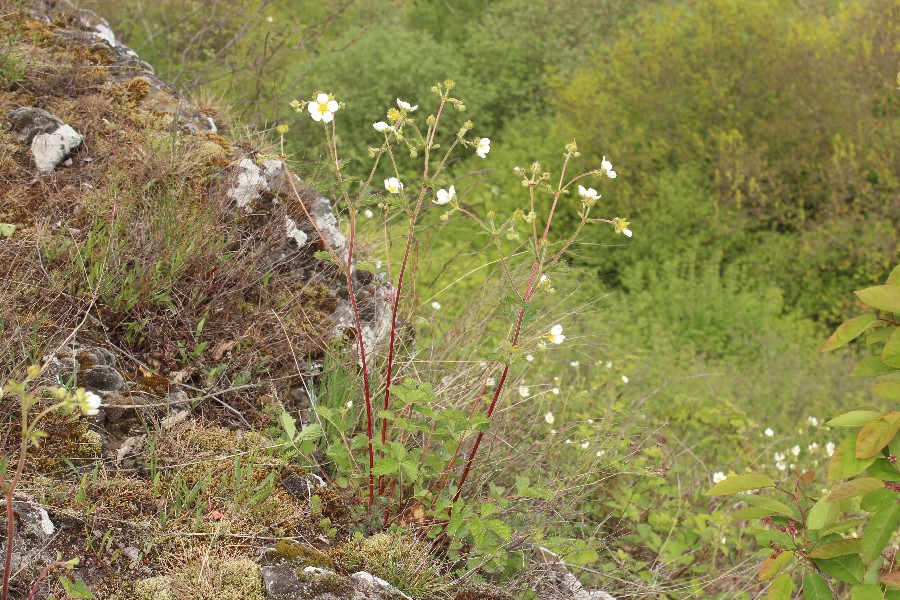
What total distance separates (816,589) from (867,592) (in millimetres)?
125

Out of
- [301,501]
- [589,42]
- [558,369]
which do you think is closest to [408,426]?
[301,501]

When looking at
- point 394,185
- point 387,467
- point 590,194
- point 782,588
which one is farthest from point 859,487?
point 394,185

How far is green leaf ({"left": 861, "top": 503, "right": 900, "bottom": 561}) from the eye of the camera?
4.65 ft

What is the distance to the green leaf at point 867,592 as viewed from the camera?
4.71 ft

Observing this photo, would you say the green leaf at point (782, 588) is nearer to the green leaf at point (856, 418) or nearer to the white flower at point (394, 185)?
the green leaf at point (856, 418)

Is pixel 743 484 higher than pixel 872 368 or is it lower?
lower

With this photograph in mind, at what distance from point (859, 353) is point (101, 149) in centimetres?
845

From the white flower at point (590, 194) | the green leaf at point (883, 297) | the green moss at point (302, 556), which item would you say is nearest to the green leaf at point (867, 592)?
the green leaf at point (883, 297)

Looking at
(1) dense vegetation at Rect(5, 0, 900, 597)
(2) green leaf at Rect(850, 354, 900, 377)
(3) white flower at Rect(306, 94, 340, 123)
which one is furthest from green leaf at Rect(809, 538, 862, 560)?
(1) dense vegetation at Rect(5, 0, 900, 597)

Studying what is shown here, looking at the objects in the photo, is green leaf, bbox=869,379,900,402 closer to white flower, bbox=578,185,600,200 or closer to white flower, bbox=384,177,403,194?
white flower, bbox=578,185,600,200

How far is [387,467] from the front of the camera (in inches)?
80.9

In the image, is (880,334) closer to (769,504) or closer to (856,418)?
(856,418)

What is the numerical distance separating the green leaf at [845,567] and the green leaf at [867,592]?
0.10 metres

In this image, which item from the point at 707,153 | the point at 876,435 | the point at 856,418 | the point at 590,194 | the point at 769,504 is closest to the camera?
the point at 876,435
